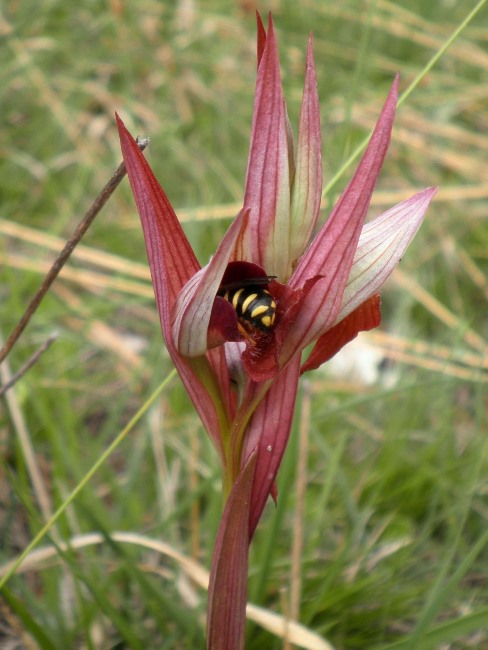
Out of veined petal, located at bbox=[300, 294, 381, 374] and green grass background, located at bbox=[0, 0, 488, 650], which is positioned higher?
green grass background, located at bbox=[0, 0, 488, 650]

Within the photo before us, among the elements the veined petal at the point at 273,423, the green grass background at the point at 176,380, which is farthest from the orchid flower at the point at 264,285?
the green grass background at the point at 176,380

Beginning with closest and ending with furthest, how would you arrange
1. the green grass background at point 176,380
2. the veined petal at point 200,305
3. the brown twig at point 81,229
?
1. the veined petal at point 200,305
2. the brown twig at point 81,229
3. the green grass background at point 176,380

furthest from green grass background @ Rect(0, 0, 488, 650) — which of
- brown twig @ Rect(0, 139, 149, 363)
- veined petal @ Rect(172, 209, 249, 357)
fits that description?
veined petal @ Rect(172, 209, 249, 357)

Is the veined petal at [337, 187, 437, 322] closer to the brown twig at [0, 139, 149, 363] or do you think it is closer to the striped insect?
the striped insect

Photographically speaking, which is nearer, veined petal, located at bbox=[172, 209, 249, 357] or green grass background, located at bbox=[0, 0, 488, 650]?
veined petal, located at bbox=[172, 209, 249, 357]

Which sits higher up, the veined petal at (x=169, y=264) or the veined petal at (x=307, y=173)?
the veined petal at (x=307, y=173)

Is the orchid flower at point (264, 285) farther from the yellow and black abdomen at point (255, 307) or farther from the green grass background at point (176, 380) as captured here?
the green grass background at point (176, 380)

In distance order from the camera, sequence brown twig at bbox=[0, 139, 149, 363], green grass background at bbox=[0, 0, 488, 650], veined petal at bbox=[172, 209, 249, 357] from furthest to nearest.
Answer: green grass background at bbox=[0, 0, 488, 650]
brown twig at bbox=[0, 139, 149, 363]
veined petal at bbox=[172, 209, 249, 357]

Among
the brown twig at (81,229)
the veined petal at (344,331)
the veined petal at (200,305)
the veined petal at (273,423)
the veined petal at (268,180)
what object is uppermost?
the brown twig at (81,229)
